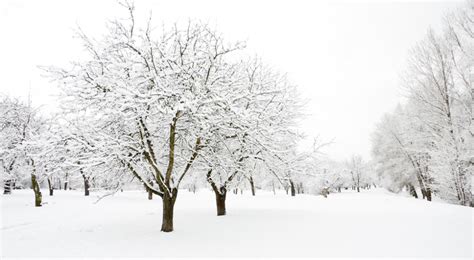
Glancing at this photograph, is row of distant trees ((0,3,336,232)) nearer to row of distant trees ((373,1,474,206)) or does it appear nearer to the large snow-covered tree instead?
the large snow-covered tree

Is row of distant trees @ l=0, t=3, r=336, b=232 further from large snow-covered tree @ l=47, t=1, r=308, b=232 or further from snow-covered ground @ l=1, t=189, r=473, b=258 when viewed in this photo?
snow-covered ground @ l=1, t=189, r=473, b=258

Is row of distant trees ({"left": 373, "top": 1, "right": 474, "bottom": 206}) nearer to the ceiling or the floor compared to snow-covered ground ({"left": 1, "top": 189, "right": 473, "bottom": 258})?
nearer to the ceiling

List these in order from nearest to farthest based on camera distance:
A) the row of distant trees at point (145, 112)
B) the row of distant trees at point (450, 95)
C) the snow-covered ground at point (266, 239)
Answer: the snow-covered ground at point (266, 239) → the row of distant trees at point (145, 112) → the row of distant trees at point (450, 95)

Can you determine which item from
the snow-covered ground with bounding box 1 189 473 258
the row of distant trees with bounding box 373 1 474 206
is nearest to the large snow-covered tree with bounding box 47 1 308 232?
the snow-covered ground with bounding box 1 189 473 258

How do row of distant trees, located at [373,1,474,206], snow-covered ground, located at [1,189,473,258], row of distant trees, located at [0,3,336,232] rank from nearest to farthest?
1. snow-covered ground, located at [1,189,473,258]
2. row of distant trees, located at [0,3,336,232]
3. row of distant trees, located at [373,1,474,206]

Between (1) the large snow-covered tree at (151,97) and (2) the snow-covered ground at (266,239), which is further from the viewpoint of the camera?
(1) the large snow-covered tree at (151,97)

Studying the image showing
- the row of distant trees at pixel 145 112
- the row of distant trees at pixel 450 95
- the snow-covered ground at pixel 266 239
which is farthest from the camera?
the row of distant trees at pixel 450 95

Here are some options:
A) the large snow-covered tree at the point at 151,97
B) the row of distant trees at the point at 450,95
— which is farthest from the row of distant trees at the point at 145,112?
the row of distant trees at the point at 450,95

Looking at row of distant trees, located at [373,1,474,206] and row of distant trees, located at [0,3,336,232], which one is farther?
row of distant trees, located at [373,1,474,206]

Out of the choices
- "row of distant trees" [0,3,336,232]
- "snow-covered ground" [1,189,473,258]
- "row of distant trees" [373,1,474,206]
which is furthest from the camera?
"row of distant trees" [373,1,474,206]

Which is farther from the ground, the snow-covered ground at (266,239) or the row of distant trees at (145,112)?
the row of distant trees at (145,112)

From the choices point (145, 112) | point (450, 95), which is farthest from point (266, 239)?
point (450, 95)

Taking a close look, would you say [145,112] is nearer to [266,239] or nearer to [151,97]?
[151,97]

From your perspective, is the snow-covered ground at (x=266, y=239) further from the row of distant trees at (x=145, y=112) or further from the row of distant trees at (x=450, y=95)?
the row of distant trees at (x=450, y=95)
